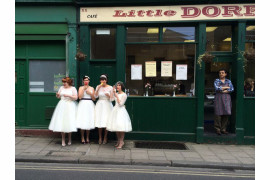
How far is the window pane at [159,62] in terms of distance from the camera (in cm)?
752

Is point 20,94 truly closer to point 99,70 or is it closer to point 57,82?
point 57,82

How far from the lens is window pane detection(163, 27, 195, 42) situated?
743 centimetres

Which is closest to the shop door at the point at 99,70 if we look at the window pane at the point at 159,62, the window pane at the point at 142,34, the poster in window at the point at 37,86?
the window pane at the point at 159,62

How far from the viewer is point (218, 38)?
748cm

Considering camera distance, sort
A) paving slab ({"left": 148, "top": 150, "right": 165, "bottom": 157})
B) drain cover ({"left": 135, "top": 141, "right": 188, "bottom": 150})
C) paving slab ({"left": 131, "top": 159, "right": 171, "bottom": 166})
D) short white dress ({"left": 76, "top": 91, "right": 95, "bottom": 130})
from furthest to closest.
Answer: drain cover ({"left": 135, "top": 141, "right": 188, "bottom": 150}) < short white dress ({"left": 76, "top": 91, "right": 95, "bottom": 130}) < paving slab ({"left": 148, "top": 150, "right": 165, "bottom": 157}) < paving slab ({"left": 131, "top": 159, "right": 171, "bottom": 166})

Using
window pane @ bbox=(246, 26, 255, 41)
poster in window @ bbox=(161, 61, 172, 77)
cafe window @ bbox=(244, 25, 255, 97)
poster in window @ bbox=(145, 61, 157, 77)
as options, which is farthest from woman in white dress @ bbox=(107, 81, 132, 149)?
window pane @ bbox=(246, 26, 255, 41)

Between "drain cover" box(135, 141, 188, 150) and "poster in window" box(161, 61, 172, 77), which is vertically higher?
"poster in window" box(161, 61, 172, 77)

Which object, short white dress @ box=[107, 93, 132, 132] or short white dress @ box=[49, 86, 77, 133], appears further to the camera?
short white dress @ box=[49, 86, 77, 133]

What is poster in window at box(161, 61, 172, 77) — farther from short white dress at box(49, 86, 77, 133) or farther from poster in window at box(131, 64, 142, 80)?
short white dress at box(49, 86, 77, 133)

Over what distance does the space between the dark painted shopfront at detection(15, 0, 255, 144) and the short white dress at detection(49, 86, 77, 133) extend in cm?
120

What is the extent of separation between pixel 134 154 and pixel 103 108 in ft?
5.47

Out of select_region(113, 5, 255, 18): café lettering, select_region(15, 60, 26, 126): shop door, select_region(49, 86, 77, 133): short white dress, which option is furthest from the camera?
select_region(15, 60, 26, 126): shop door

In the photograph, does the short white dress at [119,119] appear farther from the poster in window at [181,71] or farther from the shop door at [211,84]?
the shop door at [211,84]

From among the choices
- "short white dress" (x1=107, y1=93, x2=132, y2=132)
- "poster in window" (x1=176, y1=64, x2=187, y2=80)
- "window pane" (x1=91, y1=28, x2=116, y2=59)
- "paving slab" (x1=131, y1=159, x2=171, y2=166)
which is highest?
"window pane" (x1=91, y1=28, x2=116, y2=59)
